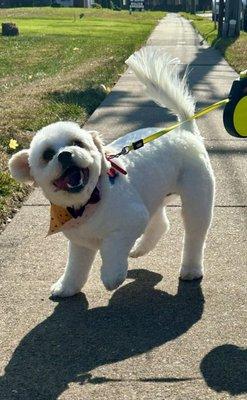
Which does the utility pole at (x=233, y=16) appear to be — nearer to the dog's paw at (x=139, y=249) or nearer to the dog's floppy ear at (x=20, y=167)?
the dog's paw at (x=139, y=249)

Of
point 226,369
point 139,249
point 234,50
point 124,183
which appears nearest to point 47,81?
point 234,50

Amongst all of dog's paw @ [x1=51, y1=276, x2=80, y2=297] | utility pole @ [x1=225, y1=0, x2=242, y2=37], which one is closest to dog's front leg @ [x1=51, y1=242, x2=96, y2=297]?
dog's paw @ [x1=51, y1=276, x2=80, y2=297]

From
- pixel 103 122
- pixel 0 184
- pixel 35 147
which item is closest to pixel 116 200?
pixel 35 147

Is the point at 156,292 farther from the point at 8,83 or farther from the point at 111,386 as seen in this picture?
the point at 8,83

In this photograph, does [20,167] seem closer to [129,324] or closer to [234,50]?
[129,324]

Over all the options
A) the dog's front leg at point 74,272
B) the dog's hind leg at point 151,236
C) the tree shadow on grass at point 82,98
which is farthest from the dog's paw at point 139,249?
the tree shadow on grass at point 82,98

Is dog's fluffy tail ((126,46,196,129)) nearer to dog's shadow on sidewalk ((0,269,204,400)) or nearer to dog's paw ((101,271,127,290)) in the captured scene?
dog's shadow on sidewalk ((0,269,204,400))

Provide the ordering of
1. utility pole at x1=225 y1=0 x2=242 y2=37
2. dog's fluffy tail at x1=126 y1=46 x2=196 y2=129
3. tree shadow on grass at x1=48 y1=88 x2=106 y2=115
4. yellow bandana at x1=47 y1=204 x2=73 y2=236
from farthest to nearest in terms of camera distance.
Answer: utility pole at x1=225 y1=0 x2=242 y2=37
tree shadow on grass at x1=48 y1=88 x2=106 y2=115
dog's fluffy tail at x1=126 y1=46 x2=196 y2=129
yellow bandana at x1=47 y1=204 x2=73 y2=236

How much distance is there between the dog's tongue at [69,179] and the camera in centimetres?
317

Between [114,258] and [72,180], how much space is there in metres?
0.50

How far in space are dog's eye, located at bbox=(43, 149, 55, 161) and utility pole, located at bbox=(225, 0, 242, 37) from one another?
2006 centimetres

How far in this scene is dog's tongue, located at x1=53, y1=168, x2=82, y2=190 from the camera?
3.17m

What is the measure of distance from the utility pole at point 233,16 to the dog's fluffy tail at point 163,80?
18.8 metres

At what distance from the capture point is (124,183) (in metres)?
3.61
